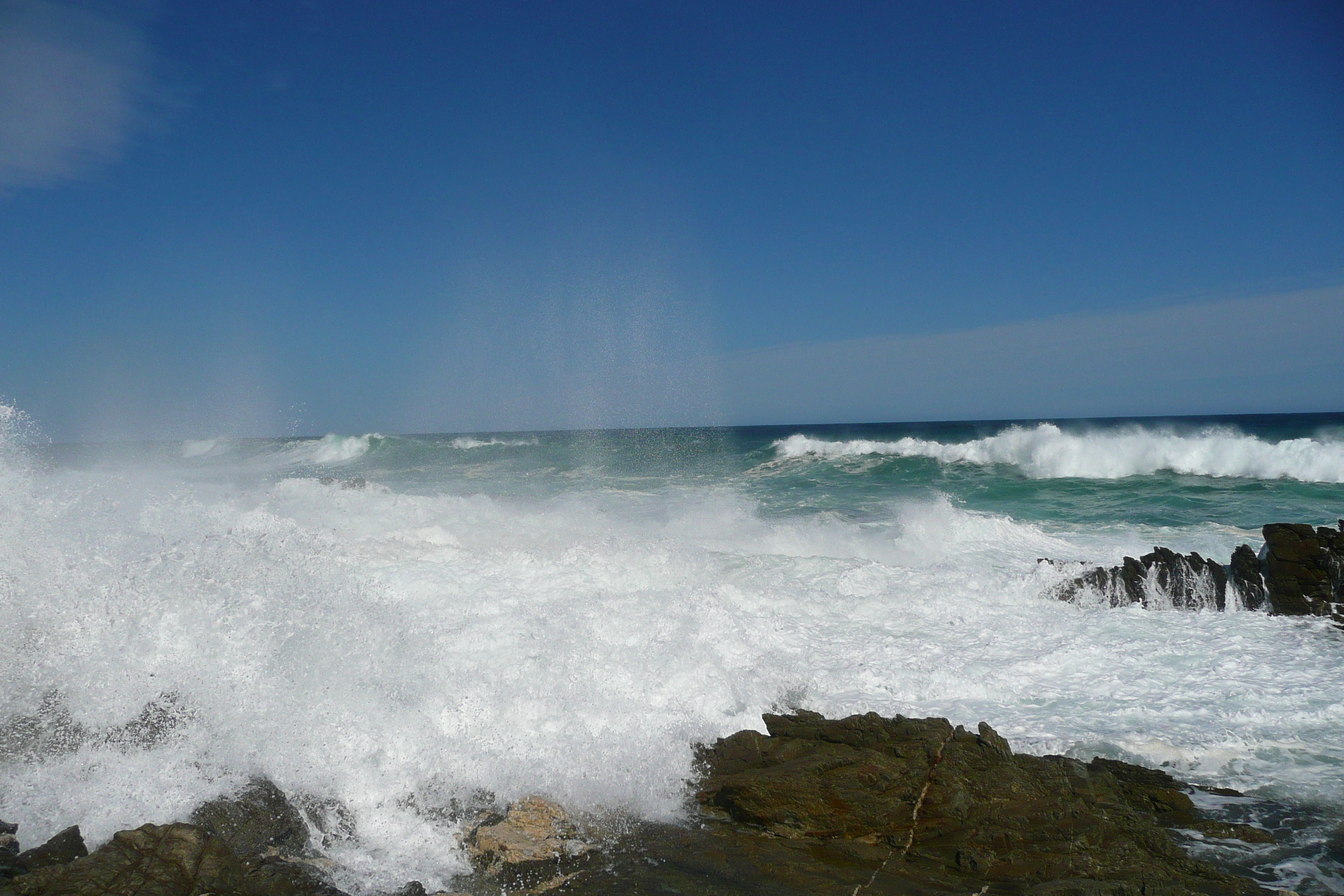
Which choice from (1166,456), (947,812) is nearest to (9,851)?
(947,812)

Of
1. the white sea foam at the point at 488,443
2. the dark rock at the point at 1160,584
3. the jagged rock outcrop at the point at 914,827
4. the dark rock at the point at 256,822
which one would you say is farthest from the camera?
the white sea foam at the point at 488,443

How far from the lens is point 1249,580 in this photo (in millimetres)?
9641

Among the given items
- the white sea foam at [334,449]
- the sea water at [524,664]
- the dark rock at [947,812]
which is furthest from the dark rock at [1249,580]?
the white sea foam at [334,449]

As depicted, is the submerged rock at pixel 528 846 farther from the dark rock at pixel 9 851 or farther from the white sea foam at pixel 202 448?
the white sea foam at pixel 202 448

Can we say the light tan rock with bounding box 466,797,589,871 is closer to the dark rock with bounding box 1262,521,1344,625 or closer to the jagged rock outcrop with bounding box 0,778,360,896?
the jagged rock outcrop with bounding box 0,778,360,896

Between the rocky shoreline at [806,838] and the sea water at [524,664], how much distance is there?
0.77ft

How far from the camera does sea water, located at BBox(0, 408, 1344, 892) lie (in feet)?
15.5

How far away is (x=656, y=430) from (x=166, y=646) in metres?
78.2

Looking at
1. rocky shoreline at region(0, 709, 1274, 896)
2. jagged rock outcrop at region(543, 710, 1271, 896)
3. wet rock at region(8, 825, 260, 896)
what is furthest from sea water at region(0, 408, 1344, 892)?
wet rock at region(8, 825, 260, 896)

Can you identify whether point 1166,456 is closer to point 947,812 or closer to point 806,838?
point 947,812

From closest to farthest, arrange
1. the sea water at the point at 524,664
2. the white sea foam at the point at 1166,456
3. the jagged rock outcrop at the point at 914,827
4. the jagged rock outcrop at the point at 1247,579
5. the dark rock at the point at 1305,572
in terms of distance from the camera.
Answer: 1. the jagged rock outcrop at the point at 914,827
2. the sea water at the point at 524,664
3. the dark rock at the point at 1305,572
4. the jagged rock outcrop at the point at 1247,579
5. the white sea foam at the point at 1166,456

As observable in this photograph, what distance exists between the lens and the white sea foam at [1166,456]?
21.9 meters

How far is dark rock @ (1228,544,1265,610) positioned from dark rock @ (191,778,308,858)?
36.4ft

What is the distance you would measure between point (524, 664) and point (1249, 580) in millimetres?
9603
